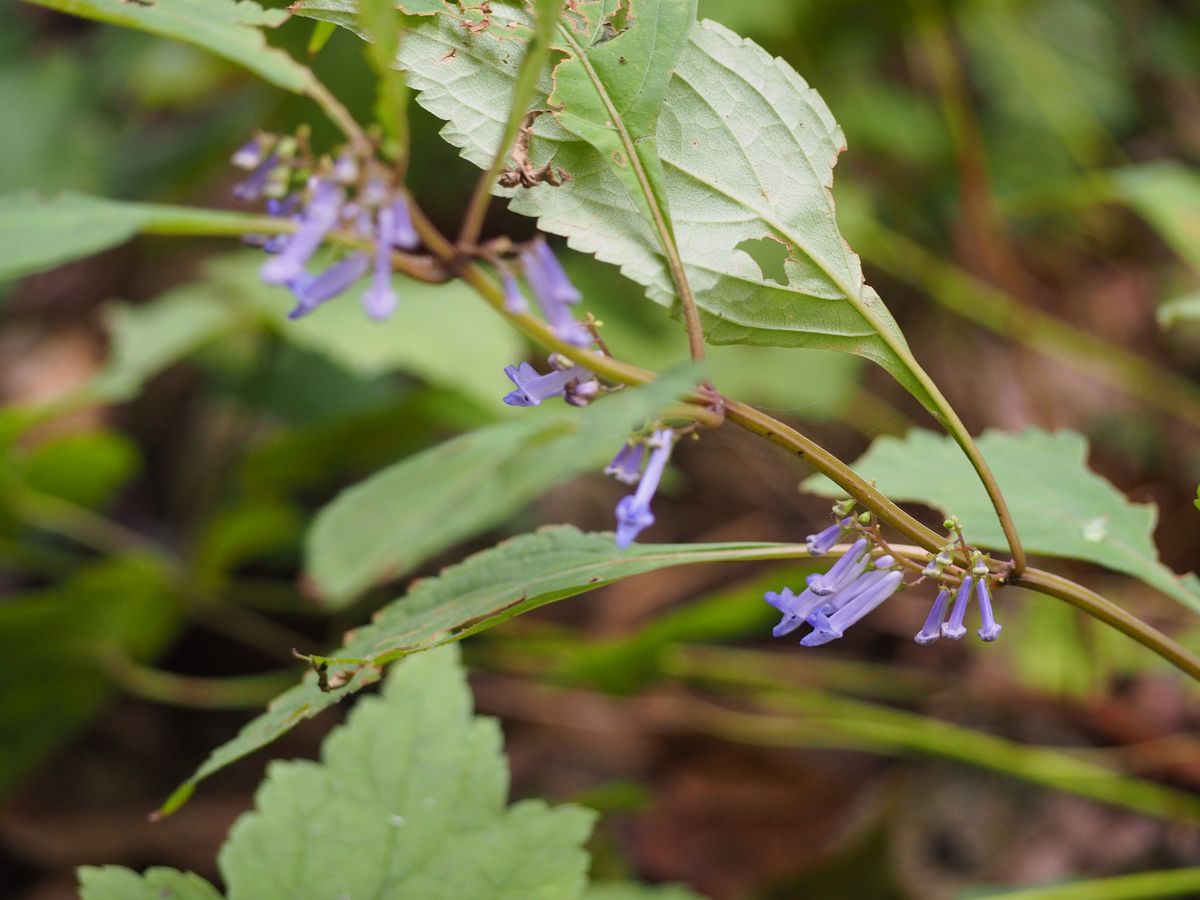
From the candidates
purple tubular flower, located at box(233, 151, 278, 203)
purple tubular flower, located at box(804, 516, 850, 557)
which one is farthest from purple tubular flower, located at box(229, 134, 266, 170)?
purple tubular flower, located at box(804, 516, 850, 557)

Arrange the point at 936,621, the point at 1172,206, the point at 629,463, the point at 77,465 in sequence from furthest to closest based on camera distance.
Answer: the point at 1172,206, the point at 77,465, the point at 936,621, the point at 629,463

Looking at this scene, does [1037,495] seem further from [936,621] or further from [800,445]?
[800,445]

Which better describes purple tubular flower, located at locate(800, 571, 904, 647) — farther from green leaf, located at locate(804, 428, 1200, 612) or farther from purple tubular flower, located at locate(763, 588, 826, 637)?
green leaf, located at locate(804, 428, 1200, 612)

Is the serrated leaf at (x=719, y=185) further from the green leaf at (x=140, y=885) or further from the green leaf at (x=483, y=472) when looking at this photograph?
the green leaf at (x=140, y=885)

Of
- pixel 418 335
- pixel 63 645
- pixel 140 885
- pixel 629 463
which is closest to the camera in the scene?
pixel 629 463

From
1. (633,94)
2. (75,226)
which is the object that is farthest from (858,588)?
(75,226)

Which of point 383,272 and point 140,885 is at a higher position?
point 383,272

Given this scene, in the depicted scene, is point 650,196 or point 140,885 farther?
point 140,885
